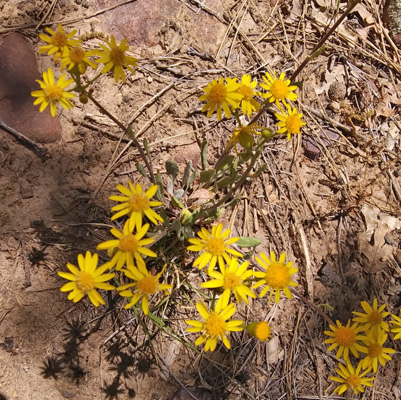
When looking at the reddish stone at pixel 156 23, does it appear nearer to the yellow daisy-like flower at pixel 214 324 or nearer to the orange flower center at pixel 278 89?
the orange flower center at pixel 278 89

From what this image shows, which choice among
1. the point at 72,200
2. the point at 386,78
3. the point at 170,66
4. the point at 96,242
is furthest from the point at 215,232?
the point at 386,78

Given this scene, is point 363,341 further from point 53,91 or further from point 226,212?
point 53,91

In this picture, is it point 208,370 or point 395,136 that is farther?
point 395,136

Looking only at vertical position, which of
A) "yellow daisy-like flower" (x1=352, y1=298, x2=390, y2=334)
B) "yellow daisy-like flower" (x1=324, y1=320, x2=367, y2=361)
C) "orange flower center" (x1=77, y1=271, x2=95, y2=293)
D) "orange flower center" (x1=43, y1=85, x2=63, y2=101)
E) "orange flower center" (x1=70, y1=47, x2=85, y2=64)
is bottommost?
"orange flower center" (x1=77, y1=271, x2=95, y2=293)

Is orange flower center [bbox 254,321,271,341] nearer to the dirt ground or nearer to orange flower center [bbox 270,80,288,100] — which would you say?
the dirt ground

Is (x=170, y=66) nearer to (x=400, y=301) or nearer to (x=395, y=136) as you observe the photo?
(x=395, y=136)

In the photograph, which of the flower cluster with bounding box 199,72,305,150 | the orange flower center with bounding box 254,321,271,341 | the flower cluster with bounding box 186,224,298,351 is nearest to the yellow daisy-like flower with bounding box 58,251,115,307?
the flower cluster with bounding box 186,224,298,351

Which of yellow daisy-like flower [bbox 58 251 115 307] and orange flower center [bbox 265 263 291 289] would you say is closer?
yellow daisy-like flower [bbox 58 251 115 307]

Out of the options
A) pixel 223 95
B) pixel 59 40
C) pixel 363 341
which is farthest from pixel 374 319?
pixel 59 40
